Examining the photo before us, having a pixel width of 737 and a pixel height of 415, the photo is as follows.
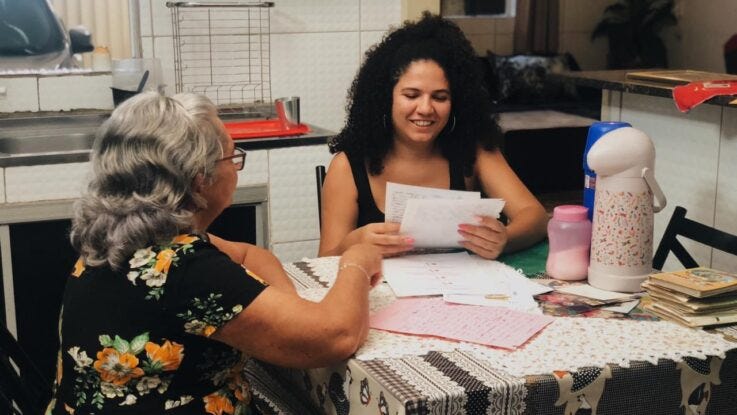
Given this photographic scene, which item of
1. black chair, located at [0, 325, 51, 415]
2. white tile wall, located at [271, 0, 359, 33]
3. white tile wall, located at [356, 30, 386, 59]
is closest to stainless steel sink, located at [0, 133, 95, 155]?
white tile wall, located at [271, 0, 359, 33]

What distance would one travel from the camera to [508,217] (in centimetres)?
226

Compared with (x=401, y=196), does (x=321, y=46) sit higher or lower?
higher

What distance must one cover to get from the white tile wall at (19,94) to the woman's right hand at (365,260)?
1895mm

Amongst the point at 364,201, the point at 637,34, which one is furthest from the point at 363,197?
the point at 637,34

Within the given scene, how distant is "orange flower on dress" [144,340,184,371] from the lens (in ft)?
4.21

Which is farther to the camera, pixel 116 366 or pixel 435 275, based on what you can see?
pixel 435 275

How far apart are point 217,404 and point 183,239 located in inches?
10.2

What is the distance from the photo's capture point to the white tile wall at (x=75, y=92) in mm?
3092

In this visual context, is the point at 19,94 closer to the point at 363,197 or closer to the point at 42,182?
the point at 42,182

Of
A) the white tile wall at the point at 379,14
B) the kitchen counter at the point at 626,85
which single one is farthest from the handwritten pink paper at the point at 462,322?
the white tile wall at the point at 379,14

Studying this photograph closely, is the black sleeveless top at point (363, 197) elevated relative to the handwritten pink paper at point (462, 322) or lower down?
elevated

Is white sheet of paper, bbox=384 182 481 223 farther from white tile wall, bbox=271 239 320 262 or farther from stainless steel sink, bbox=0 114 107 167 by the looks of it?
stainless steel sink, bbox=0 114 107 167

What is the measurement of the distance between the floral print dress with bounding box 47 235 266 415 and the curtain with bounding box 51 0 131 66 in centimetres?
365

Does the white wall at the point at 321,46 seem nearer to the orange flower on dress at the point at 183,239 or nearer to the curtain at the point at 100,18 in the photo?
the curtain at the point at 100,18
